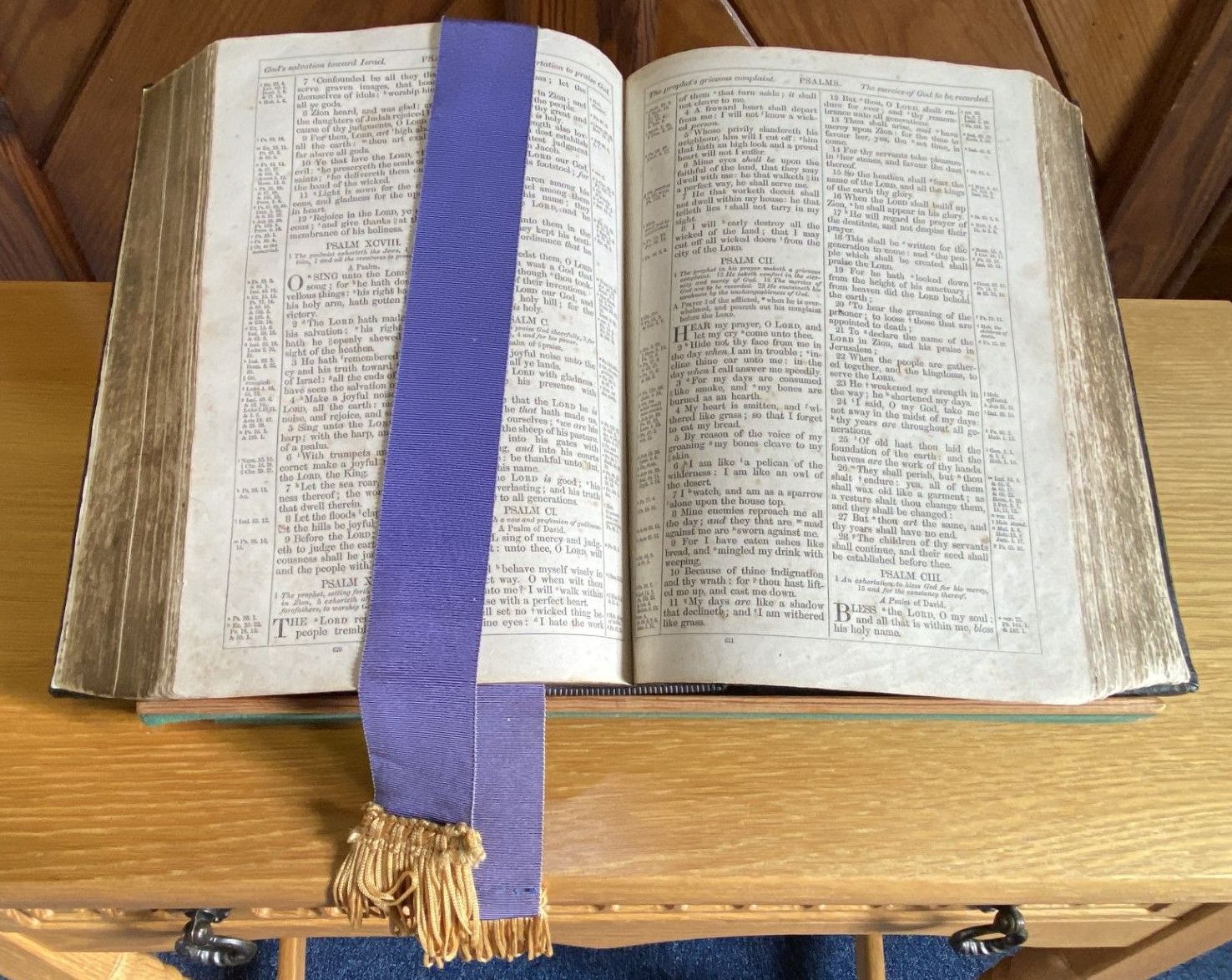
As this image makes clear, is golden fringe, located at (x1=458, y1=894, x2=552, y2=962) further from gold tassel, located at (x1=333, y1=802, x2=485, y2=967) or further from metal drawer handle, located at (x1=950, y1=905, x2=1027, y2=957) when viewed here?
metal drawer handle, located at (x1=950, y1=905, x2=1027, y2=957)

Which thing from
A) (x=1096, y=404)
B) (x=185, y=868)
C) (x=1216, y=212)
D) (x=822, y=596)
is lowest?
(x=185, y=868)

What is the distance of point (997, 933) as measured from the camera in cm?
56

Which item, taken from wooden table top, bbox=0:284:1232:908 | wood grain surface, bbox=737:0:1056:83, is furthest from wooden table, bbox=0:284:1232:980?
wood grain surface, bbox=737:0:1056:83

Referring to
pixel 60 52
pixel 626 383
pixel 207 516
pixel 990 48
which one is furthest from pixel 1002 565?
pixel 60 52

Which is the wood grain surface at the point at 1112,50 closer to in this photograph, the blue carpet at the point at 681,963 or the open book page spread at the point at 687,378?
the open book page spread at the point at 687,378

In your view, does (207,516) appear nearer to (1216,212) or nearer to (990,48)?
(990,48)

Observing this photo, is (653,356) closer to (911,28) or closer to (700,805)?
(700,805)

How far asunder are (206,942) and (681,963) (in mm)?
492

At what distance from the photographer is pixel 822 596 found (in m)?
0.46

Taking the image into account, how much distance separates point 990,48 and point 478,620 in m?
0.65

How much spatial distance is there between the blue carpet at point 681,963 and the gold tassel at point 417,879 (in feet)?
1.53

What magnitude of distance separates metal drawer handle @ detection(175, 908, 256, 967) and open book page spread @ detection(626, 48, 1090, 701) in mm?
287

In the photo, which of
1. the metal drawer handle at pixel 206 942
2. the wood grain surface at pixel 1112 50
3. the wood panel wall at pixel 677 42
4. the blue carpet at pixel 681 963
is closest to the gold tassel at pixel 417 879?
the metal drawer handle at pixel 206 942

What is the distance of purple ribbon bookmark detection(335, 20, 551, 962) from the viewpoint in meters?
0.44
